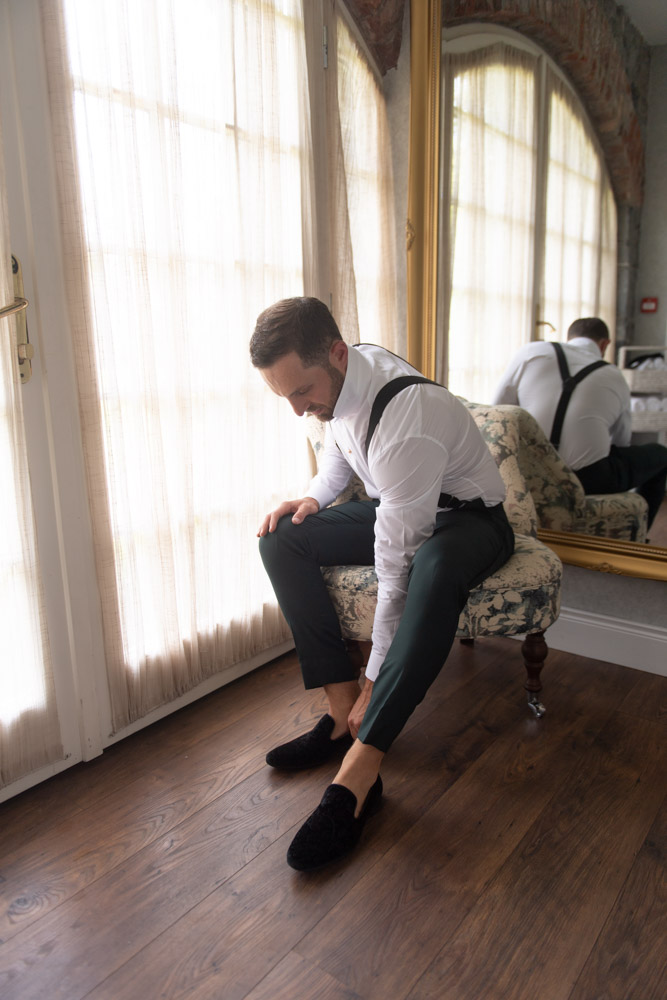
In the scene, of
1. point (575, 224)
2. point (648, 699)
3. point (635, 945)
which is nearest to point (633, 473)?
point (648, 699)

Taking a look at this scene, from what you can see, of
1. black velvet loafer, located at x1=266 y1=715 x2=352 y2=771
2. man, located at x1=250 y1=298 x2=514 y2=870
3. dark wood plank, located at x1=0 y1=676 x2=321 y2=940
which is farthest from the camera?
black velvet loafer, located at x1=266 y1=715 x2=352 y2=771

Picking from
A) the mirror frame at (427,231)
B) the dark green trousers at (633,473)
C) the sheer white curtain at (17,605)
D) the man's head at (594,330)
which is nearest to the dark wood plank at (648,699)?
the mirror frame at (427,231)

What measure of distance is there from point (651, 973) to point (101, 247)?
1.85 m

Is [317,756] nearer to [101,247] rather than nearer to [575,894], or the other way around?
[575,894]

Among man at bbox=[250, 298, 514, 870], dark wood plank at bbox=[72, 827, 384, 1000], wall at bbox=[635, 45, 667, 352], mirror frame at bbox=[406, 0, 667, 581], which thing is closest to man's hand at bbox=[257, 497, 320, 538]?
man at bbox=[250, 298, 514, 870]

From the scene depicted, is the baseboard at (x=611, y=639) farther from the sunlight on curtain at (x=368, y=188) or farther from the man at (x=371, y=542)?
the sunlight on curtain at (x=368, y=188)

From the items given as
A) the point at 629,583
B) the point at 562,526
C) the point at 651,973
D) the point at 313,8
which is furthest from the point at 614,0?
the point at 651,973

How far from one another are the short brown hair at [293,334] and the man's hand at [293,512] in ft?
1.50

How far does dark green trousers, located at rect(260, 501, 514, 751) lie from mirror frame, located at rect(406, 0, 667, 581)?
0.56 meters

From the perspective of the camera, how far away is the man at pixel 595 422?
220 centimetres

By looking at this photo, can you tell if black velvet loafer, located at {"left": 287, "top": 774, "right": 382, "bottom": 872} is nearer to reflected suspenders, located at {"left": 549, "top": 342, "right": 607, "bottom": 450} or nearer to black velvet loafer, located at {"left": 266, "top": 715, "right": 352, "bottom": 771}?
black velvet loafer, located at {"left": 266, "top": 715, "right": 352, "bottom": 771}

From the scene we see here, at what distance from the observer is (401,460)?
1.55 meters

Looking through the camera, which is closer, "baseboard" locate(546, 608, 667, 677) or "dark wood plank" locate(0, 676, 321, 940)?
"dark wood plank" locate(0, 676, 321, 940)

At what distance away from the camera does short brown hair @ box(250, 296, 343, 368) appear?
157 cm
